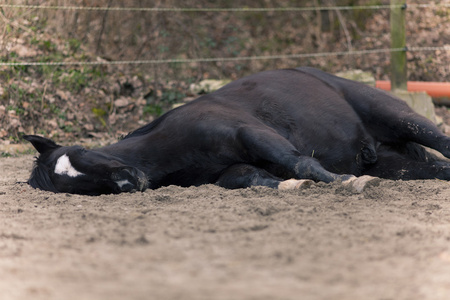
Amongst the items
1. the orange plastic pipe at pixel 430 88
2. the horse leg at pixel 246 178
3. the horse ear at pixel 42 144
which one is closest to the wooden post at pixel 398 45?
the orange plastic pipe at pixel 430 88

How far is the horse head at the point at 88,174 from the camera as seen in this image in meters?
3.84

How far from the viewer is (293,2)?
1281 cm

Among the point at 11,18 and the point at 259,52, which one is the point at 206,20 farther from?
the point at 11,18

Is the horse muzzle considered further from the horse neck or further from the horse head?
the horse neck

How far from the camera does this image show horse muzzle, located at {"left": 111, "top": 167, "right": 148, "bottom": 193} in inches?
151

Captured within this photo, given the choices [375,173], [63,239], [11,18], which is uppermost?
[11,18]

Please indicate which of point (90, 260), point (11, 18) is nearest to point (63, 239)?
point (90, 260)

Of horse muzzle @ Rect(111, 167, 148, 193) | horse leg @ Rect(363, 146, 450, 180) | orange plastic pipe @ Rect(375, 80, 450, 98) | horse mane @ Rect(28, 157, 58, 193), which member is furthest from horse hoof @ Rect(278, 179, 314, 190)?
orange plastic pipe @ Rect(375, 80, 450, 98)

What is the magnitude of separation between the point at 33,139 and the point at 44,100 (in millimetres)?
3492

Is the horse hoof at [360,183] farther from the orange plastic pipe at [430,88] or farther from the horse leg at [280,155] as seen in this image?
the orange plastic pipe at [430,88]

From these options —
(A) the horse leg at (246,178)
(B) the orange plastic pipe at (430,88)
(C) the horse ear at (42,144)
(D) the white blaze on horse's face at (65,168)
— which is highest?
(C) the horse ear at (42,144)

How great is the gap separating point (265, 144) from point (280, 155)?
13 centimetres

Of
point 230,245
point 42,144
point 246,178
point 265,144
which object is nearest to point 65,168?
point 42,144

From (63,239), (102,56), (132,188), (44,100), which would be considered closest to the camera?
(63,239)
